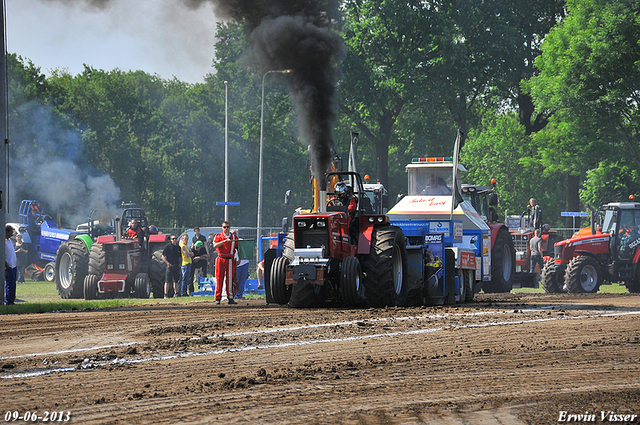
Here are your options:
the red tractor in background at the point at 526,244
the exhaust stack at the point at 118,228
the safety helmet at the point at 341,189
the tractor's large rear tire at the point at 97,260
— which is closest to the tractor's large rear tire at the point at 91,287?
the tractor's large rear tire at the point at 97,260

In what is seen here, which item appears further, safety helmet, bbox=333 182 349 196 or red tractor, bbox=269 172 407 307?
safety helmet, bbox=333 182 349 196

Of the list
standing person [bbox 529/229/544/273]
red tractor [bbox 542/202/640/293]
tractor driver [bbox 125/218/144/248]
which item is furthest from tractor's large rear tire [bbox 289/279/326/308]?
standing person [bbox 529/229/544/273]

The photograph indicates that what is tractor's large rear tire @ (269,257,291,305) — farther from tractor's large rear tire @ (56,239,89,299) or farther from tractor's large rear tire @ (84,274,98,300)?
tractor's large rear tire @ (56,239,89,299)

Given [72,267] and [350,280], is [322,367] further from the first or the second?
[72,267]

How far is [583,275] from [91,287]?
43.4 ft

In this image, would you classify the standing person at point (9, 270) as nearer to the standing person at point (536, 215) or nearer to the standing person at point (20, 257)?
the standing person at point (20, 257)

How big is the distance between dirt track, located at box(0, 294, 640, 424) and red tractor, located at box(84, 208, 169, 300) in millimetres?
8323

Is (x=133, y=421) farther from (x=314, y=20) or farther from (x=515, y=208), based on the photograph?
(x=515, y=208)

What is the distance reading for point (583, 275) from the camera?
22547 mm

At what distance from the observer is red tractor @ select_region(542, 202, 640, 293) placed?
2227 cm

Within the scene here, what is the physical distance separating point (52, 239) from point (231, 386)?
26.5 m

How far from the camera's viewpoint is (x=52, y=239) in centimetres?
3161

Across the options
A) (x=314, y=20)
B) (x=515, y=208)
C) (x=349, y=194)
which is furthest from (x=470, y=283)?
(x=515, y=208)

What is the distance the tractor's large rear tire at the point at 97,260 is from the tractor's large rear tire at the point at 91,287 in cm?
15
